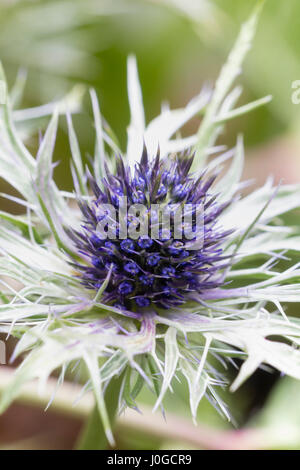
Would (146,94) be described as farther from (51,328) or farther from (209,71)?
(51,328)

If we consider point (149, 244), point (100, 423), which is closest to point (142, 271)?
point (149, 244)

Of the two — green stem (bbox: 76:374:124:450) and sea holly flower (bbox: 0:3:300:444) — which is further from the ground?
sea holly flower (bbox: 0:3:300:444)

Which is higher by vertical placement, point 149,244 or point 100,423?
point 149,244

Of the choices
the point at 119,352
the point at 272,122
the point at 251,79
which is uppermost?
the point at 251,79

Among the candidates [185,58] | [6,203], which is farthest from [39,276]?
[185,58]

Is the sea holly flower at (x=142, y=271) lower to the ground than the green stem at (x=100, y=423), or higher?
higher

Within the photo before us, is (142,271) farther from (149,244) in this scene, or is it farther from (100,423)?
(100,423)

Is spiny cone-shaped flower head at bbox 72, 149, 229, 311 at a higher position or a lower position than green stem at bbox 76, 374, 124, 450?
higher

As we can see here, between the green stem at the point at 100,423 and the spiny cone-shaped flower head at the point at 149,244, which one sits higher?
the spiny cone-shaped flower head at the point at 149,244
